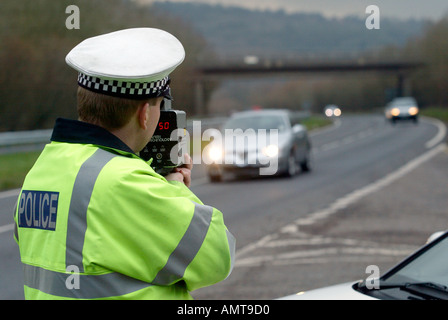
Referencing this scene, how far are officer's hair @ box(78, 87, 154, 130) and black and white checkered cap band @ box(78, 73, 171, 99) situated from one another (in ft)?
0.05

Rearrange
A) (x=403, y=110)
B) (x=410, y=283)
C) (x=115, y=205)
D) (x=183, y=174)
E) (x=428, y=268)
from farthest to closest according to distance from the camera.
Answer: (x=403, y=110) < (x=428, y=268) < (x=410, y=283) < (x=183, y=174) < (x=115, y=205)

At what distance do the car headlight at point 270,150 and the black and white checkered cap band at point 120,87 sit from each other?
16.2m

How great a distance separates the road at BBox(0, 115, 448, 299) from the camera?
7.71 metres

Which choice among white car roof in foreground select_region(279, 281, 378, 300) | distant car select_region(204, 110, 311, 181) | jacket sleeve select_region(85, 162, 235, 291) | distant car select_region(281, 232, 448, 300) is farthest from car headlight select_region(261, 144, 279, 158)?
jacket sleeve select_region(85, 162, 235, 291)

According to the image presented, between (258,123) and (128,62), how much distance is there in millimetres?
17129

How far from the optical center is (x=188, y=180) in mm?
2389

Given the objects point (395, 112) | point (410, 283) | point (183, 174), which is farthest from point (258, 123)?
point (395, 112)

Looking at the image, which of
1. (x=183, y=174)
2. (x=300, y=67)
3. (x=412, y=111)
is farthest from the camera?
(x=300, y=67)

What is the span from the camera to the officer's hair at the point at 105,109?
2.09m

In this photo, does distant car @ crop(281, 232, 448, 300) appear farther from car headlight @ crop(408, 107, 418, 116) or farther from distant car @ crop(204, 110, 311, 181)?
car headlight @ crop(408, 107, 418, 116)

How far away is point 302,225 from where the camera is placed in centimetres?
1120

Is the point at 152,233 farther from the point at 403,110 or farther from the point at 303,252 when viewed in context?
the point at 403,110
